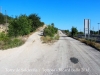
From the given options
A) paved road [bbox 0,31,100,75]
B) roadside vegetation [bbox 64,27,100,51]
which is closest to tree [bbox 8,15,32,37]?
roadside vegetation [bbox 64,27,100,51]

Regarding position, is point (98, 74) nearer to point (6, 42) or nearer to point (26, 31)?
point (6, 42)

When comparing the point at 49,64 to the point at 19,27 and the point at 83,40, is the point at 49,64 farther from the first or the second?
the point at 19,27

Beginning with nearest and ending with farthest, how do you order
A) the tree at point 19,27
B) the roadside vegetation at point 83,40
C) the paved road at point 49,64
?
1. the paved road at point 49,64
2. the roadside vegetation at point 83,40
3. the tree at point 19,27

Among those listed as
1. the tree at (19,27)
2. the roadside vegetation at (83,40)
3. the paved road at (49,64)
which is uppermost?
the tree at (19,27)

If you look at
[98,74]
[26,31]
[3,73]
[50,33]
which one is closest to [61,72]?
[98,74]

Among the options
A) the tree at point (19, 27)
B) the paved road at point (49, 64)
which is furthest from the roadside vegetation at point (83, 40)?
the tree at point (19, 27)

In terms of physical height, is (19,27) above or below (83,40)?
above

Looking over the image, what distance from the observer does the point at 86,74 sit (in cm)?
716

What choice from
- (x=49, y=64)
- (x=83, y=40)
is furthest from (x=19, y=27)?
(x=49, y=64)

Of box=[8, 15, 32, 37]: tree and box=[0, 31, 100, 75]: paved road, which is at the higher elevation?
box=[8, 15, 32, 37]: tree

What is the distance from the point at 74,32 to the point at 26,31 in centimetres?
5122

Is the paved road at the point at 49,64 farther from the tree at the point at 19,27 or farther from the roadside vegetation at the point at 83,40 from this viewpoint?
the tree at the point at 19,27

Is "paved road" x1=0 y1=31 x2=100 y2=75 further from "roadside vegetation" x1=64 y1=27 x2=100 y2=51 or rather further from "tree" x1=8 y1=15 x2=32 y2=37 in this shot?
"tree" x1=8 y1=15 x2=32 y2=37

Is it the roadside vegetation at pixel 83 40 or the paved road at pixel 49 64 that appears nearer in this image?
the paved road at pixel 49 64
